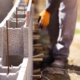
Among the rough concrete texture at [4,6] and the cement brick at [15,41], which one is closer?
the cement brick at [15,41]

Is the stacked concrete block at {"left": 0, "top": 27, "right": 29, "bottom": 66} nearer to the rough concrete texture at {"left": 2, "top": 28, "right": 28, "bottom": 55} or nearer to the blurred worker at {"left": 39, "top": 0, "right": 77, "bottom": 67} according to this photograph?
the rough concrete texture at {"left": 2, "top": 28, "right": 28, "bottom": 55}

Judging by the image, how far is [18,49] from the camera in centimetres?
270

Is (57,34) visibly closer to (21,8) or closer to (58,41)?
(58,41)

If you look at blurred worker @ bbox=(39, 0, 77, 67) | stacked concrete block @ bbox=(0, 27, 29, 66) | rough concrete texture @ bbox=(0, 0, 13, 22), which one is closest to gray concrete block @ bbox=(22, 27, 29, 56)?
stacked concrete block @ bbox=(0, 27, 29, 66)

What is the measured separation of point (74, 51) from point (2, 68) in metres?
3.12

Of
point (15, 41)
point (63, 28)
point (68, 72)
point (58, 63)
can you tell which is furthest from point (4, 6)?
point (15, 41)

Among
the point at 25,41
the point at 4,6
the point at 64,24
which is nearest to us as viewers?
the point at 25,41

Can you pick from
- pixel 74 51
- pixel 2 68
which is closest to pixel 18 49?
pixel 2 68

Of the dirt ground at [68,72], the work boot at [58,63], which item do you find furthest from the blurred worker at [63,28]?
the dirt ground at [68,72]

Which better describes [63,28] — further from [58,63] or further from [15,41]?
[15,41]

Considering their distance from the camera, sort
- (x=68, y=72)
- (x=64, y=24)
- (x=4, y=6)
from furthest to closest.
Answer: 1. (x=4, y=6)
2. (x=64, y=24)
3. (x=68, y=72)

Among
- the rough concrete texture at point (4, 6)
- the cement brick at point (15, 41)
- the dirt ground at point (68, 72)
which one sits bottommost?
the dirt ground at point (68, 72)

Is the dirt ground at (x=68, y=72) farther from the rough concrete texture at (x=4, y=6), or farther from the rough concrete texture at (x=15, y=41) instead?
the rough concrete texture at (x=4, y=6)

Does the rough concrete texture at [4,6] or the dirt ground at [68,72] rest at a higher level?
the rough concrete texture at [4,6]
